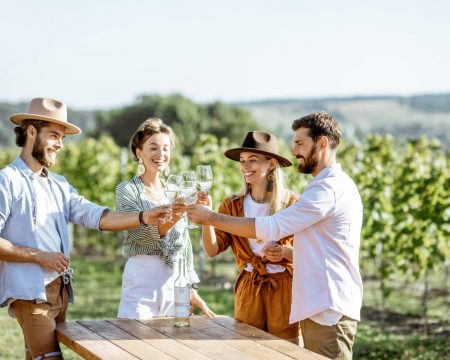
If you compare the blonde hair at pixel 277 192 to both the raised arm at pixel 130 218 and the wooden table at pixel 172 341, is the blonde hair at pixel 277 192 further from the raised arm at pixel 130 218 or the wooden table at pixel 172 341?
the wooden table at pixel 172 341

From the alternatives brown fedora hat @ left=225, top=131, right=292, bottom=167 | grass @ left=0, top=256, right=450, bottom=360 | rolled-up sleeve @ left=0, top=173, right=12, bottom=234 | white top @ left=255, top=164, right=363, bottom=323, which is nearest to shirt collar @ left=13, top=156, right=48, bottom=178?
rolled-up sleeve @ left=0, top=173, right=12, bottom=234

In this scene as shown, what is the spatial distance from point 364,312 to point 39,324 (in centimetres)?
625

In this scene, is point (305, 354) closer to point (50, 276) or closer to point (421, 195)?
point (50, 276)

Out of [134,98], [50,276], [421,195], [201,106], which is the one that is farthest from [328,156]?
[134,98]

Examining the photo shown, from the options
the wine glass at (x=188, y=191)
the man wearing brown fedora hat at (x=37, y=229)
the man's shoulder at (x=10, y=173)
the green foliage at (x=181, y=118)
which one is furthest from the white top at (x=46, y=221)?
the green foliage at (x=181, y=118)

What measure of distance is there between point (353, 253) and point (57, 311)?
1520mm

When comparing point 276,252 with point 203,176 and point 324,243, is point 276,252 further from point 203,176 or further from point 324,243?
point 203,176

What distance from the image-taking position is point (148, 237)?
4.47 metres

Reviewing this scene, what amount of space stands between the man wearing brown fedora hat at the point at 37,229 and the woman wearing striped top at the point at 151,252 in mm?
170

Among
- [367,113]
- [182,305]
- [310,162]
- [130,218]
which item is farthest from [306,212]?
[367,113]

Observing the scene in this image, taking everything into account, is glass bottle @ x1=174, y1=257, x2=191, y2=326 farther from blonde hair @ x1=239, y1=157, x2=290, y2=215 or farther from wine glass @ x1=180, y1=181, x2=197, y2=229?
blonde hair @ x1=239, y1=157, x2=290, y2=215

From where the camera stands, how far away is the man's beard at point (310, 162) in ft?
13.1

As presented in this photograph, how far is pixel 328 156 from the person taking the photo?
13.2ft

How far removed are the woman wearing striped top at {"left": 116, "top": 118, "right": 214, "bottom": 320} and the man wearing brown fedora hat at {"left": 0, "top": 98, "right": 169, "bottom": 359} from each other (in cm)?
17
